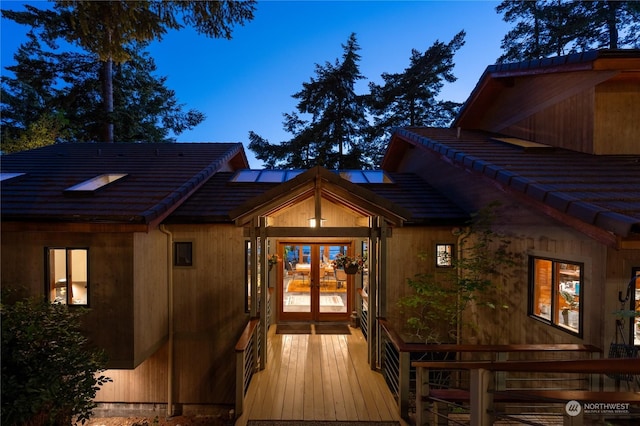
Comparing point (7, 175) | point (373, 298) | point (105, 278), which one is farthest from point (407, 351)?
point (7, 175)

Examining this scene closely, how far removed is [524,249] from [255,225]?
4.77 meters

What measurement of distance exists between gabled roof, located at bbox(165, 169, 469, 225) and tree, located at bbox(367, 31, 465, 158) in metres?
11.4

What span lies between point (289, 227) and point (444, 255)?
3.64 m

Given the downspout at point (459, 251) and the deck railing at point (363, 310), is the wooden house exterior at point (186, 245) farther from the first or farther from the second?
the deck railing at point (363, 310)

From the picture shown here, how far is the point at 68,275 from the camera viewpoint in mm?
5809

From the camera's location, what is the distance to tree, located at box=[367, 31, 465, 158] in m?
19.4

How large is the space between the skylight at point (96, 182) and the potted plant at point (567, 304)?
A: 8.19 meters

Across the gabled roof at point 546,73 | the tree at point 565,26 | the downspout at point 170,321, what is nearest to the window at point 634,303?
the gabled roof at point 546,73

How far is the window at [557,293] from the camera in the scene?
479cm

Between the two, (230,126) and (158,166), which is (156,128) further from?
(230,126)

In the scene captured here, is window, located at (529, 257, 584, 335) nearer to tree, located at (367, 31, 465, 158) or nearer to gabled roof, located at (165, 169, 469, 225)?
gabled roof, located at (165, 169, 469, 225)

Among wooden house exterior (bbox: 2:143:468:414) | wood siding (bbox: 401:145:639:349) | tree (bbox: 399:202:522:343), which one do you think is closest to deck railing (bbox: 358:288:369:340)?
wooden house exterior (bbox: 2:143:468:414)

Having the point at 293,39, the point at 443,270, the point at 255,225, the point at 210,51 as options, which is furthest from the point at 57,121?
the point at 210,51

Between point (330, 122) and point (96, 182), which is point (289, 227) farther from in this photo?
point (330, 122)
